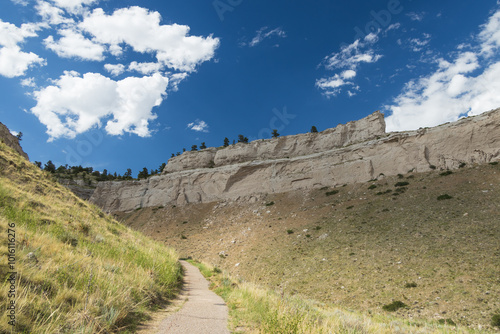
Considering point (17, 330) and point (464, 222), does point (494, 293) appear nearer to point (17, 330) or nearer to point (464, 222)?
point (464, 222)

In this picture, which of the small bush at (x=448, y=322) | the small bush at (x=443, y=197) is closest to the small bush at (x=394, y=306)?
the small bush at (x=448, y=322)

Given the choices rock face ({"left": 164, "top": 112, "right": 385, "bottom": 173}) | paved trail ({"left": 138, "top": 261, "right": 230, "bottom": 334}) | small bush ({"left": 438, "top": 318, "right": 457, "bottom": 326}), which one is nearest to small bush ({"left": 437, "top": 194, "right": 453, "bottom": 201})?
small bush ({"left": 438, "top": 318, "right": 457, "bottom": 326})

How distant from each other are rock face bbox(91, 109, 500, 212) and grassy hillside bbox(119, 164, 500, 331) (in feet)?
11.4

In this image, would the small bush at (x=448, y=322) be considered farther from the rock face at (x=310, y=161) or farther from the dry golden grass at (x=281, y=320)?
the rock face at (x=310, y=161)

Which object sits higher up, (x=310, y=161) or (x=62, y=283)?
(x=310, y=161)

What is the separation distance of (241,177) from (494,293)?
44984 mm

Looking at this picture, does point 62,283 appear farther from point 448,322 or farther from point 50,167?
point 50,167

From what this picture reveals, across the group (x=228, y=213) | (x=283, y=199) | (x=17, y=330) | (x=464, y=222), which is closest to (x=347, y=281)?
(x=464, y=222)

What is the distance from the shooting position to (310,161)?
50.8m

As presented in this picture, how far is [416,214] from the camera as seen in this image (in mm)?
26781

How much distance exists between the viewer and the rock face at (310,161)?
125ft

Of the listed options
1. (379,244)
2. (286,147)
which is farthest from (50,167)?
(379,244)

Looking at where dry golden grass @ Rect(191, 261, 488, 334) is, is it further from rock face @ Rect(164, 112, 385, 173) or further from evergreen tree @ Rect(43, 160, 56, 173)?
evergreen tree @ Rect(43, 160, 56, 173)

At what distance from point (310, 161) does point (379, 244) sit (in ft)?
95.0
